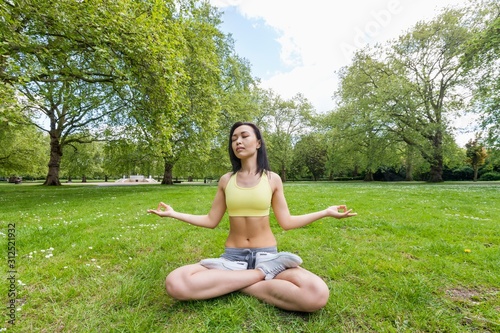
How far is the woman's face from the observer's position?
10.8ft

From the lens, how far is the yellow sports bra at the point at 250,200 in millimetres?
3160

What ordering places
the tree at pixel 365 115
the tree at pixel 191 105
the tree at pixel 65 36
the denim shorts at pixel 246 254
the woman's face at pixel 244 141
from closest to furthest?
1. the denim shorts at pixel 246 254
2. the woman's face at pixel 244 141
3. the tree at pixel 65 36
4. the tree at pixel 191 105
5. the tree at pixel 365 115

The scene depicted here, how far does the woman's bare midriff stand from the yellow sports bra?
0.08 metres

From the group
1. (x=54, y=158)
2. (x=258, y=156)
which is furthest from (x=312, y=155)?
(x=258, y=156)

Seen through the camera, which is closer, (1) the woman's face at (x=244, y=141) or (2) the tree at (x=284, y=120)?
(1) the woman's face at (x=244, y=141)

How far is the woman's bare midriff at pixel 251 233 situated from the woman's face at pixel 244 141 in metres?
0.89

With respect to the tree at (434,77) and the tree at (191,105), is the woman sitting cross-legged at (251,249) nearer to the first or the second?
the tree at (191,105)

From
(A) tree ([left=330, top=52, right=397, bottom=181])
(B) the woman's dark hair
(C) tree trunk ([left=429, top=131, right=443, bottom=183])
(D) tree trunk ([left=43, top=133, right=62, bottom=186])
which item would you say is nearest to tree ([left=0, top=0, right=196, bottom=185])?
(B) the woman's dark hair

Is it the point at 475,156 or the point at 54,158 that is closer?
the point at 54,158

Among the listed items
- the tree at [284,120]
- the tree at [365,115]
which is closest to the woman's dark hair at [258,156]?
the tree at [365,115]

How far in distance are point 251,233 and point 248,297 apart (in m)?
0.76

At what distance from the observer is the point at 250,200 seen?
3156mm

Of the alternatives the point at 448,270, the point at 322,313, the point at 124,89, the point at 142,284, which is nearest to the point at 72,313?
the point at 142,284

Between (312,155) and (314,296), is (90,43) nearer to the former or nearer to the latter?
(314,296)
